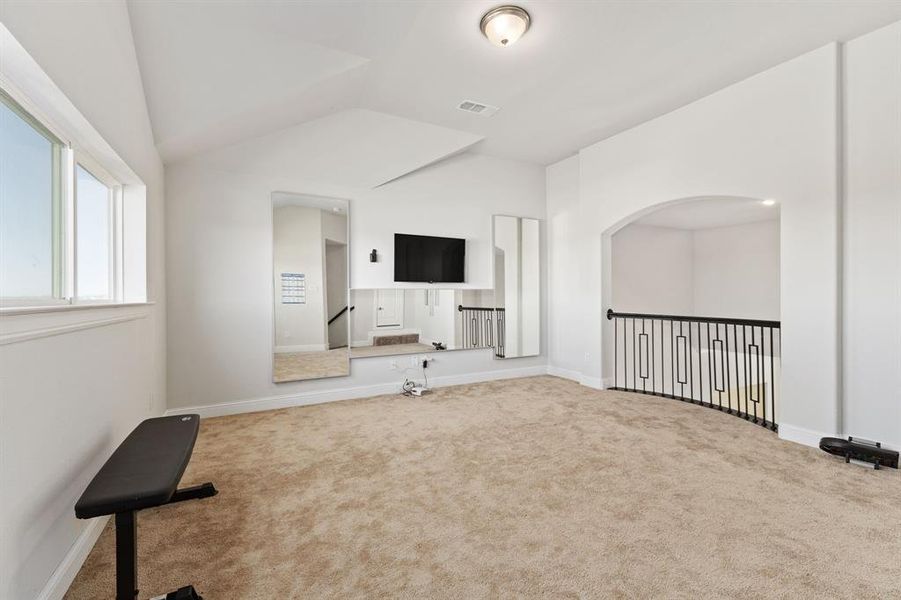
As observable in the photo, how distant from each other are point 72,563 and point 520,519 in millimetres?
1977

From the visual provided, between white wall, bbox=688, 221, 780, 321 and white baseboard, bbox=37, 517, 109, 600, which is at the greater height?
white wall, bbox=688, 221, 780, 321

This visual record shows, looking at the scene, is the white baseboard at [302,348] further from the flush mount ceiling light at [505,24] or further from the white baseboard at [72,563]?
the flush mount ceiling light at [505,24]

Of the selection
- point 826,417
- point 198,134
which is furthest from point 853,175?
point 198,134

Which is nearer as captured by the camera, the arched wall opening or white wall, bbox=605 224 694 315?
the arched wall opening

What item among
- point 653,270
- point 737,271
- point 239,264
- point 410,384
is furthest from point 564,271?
point 737,271

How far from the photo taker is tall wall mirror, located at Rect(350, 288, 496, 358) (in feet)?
14.5

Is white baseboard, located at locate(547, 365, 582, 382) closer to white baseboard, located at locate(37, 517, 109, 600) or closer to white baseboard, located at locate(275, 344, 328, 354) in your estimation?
white baseboard, located at locate(275, 344, 328, 354)

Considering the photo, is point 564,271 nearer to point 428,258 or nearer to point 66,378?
point 428,258

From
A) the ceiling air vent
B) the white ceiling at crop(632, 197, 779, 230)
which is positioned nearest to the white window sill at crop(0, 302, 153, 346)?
the ceiling air vent

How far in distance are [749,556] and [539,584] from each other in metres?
0.98

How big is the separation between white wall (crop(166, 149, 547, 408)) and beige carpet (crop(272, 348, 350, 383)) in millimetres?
78

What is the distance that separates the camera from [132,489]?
1.29m

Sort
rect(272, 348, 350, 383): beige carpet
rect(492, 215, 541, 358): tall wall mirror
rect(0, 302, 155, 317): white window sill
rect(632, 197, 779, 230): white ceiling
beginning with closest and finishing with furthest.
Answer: rect(0, 302, 155, 317): white window sill, rect(272, 348, 350, 383): beige carpet, rect(492, 215, 541, 358): tall wall mirror, rect(632, 197, 779, 230): white ceiling

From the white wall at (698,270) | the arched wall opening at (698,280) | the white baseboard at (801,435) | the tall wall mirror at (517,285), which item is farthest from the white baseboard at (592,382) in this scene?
the white wall at (698,270)
